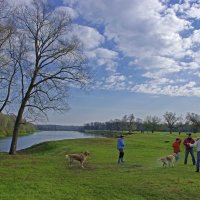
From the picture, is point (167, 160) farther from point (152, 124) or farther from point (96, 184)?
point (152, 124)

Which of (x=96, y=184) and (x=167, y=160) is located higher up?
(x=167, y=160)

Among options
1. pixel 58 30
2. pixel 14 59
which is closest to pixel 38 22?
pixel 58 30

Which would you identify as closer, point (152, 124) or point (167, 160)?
point (167, 160)

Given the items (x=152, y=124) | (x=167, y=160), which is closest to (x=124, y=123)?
(x=152, y=124)

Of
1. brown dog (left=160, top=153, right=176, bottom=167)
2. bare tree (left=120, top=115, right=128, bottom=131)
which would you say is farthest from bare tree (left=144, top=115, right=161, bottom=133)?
brown dog (left=160, top=153, right=176, bottom=167)

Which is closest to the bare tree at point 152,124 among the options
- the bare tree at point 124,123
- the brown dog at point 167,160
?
the bare tree at point 124,123

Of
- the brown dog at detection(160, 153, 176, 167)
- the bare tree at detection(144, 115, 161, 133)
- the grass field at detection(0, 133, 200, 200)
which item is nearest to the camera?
the grass field at detection(0, 133, 200, 200)

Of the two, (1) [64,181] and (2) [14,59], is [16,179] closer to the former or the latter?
(1) [64,181]

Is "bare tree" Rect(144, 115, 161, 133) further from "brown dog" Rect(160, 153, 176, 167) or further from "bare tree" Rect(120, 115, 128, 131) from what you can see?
"brown dog" Rect(160, 153, 176, 167)

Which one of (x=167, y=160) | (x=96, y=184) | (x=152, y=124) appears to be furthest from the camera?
(x=152, y=124)

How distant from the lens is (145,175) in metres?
17.6

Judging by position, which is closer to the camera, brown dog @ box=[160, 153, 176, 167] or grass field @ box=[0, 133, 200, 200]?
grass field @ box=[0, 133, 200, 200]

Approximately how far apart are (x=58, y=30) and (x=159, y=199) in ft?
75.9

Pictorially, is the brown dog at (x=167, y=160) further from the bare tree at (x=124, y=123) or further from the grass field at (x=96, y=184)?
the bare tree at (x=124, y=123)
